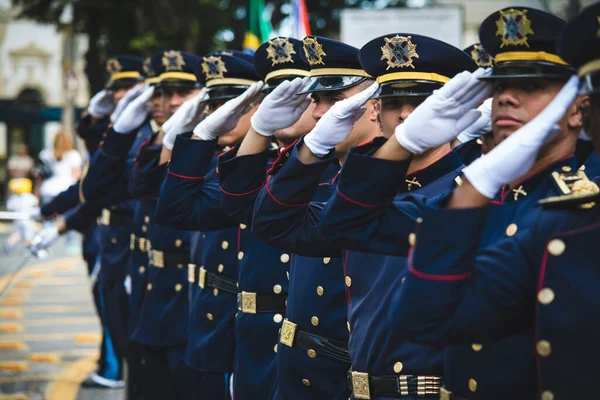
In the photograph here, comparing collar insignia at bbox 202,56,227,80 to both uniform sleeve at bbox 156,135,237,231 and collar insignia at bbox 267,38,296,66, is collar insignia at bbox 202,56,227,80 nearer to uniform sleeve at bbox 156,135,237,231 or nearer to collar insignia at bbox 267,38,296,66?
uniform sleeve at bbox 156,135,237,231

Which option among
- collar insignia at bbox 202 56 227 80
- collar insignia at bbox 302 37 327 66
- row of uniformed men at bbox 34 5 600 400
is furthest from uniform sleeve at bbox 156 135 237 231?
collar insignia at bbox 302 37 327 66

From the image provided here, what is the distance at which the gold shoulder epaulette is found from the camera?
2.58 meters

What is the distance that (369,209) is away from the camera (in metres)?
3.20

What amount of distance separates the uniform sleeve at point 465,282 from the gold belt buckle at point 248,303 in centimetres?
228

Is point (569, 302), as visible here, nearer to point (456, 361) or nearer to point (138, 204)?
point (456, 361)

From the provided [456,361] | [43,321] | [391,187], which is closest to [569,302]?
[456,361]

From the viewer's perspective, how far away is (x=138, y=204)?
7.46 metres

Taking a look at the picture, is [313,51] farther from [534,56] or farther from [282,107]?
[534,56]

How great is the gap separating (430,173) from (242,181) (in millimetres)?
1243

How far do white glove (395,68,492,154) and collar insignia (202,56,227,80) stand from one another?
271 cm

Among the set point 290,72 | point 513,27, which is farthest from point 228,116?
point 513,27

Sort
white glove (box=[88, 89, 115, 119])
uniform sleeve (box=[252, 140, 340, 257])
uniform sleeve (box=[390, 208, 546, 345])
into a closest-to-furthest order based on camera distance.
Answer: uniform sleeve (box=[390, 208, 546, 345]), uniform sleeve (box=[252, 140, 340, 257]), white glove (box=[88, 89, 115, 119])

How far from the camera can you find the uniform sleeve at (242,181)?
460cm

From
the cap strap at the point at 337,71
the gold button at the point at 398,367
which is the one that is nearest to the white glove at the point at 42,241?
the cap strap at the point at 337,71
